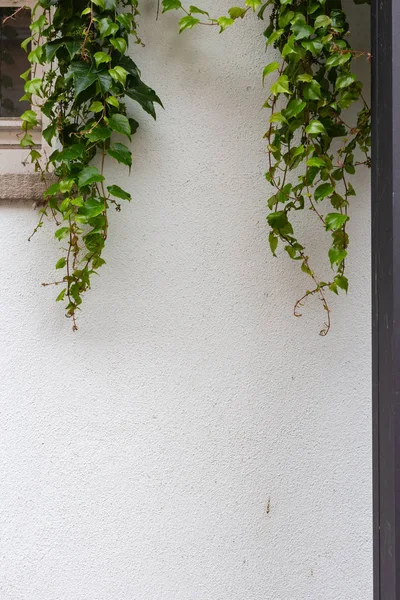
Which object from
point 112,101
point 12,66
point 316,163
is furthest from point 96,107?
point 316,163

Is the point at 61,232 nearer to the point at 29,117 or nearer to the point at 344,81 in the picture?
the point at 29,117

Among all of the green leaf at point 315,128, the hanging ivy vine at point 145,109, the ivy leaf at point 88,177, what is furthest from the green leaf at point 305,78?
the ivy leaf at point 88,177

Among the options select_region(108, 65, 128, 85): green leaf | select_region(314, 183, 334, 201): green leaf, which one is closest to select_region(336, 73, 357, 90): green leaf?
select_region(314, 183, 334, 201): green leaf

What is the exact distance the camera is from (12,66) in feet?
6.31

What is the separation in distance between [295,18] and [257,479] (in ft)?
4.60

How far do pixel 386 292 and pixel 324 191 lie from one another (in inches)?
15.2

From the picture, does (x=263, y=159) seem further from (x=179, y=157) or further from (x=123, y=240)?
(x=123, y=240)

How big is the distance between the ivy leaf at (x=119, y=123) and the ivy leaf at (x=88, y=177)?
0.46 feet

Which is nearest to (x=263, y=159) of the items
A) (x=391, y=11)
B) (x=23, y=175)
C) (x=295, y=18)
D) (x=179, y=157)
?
(x=179, y=157)

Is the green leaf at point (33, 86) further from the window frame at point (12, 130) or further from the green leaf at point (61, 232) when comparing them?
the green leaf at point (61, 232)

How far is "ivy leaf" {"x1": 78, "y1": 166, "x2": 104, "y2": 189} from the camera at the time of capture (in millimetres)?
1599

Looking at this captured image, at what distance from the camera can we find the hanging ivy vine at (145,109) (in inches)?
61.1

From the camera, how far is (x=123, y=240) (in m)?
1.83

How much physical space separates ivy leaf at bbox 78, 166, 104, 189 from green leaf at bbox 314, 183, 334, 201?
0.64 meters
